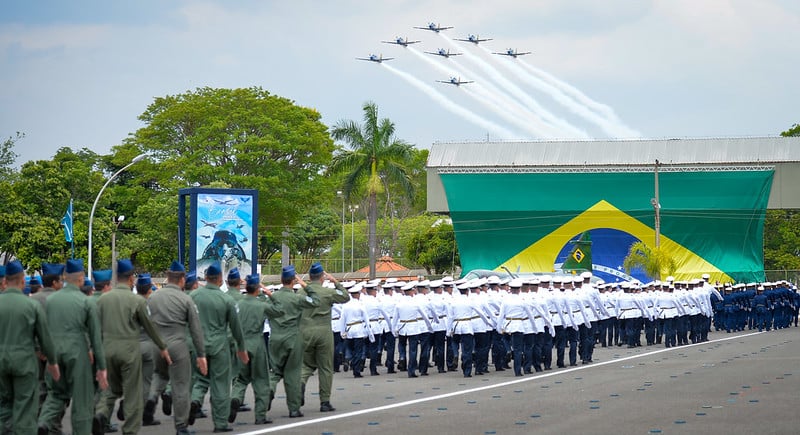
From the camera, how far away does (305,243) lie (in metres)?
81.6

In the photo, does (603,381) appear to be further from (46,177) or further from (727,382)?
(46,177)

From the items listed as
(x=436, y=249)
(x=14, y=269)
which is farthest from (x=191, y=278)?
(x=436, y=249)

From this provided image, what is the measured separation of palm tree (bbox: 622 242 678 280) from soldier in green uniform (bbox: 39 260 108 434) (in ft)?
150

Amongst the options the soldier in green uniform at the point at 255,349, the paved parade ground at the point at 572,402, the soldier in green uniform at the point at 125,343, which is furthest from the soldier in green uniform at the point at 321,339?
the soldier in green uniform at the point at 125,343

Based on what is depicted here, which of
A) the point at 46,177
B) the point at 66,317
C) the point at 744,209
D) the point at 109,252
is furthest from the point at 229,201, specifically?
the point at 744,209

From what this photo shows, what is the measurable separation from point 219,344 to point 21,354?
289cm

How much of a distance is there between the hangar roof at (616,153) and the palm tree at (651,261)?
8.00m

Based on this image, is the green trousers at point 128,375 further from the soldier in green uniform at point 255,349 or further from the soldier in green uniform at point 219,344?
the soldier in green uniform at point 255,349

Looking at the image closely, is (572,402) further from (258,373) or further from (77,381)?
(77,381)

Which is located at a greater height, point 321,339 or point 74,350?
point 74,350

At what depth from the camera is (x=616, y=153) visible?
64562 mm

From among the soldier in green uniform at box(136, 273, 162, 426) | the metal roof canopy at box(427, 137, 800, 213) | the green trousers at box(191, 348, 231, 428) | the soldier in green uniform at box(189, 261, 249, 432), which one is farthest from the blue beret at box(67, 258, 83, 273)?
the metal roof canopy at box(427, 137, 800, 213)

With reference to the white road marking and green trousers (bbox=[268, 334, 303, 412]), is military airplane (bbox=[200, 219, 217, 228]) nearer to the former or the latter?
the white road marking

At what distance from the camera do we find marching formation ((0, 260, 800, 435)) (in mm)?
10617
